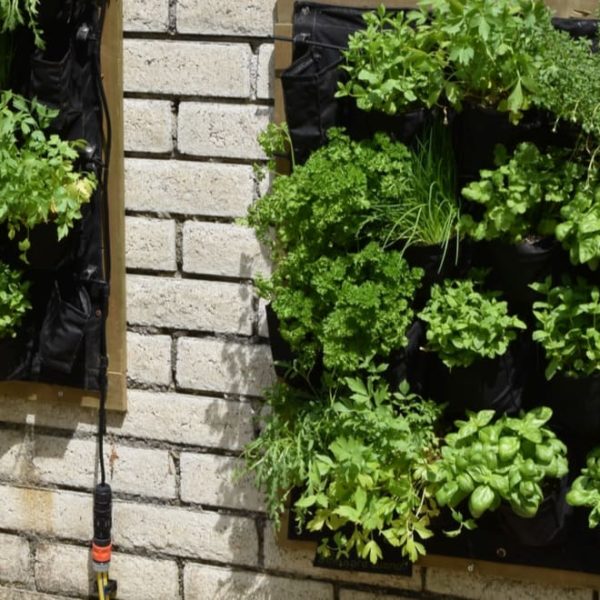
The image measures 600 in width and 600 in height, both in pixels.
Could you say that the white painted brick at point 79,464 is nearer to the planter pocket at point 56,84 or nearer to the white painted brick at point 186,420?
the white painted brick at point 186,420

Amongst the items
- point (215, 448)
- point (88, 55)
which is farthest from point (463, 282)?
point (88, 55)

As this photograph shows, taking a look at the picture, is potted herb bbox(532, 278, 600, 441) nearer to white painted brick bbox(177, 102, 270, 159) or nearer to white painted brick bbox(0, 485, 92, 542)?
white painted brick bbox(177, 102, 270, 159)

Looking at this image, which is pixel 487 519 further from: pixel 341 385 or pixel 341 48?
pixel 341 48

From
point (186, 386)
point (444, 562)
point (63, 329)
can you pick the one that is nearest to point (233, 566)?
point (186, 386)

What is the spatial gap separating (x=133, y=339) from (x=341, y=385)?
82 cm

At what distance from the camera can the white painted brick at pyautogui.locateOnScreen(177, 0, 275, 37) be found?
11.2 feet

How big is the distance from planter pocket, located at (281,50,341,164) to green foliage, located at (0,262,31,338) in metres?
1.01

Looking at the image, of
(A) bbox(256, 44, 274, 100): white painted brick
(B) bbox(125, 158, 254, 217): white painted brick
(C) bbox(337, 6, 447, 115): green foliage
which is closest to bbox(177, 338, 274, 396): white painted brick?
(B) bbox(125, 158, 254, 217): white painted brick

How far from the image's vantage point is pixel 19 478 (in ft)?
12.8

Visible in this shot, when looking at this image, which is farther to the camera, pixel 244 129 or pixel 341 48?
pixel 244 129

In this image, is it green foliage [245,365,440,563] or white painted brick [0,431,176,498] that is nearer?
green foliage [245,365,440,563]

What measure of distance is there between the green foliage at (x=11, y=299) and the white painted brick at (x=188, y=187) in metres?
0.41

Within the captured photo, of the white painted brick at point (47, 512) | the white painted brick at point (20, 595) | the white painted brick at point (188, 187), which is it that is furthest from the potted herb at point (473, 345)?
the white painted brick at point (20, 595)

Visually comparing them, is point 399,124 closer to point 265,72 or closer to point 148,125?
point 265,72
